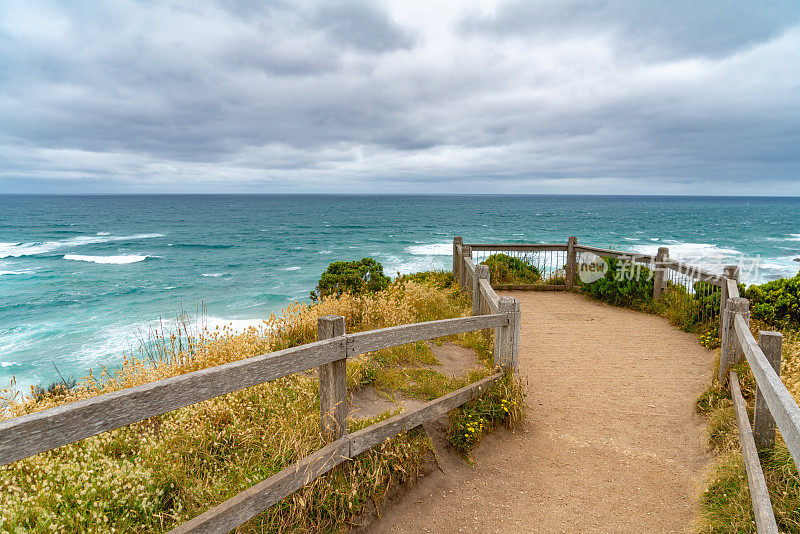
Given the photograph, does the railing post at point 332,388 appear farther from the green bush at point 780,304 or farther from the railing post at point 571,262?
the railing post at point 571,262

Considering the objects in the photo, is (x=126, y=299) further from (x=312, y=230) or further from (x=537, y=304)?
(x=312, y=230)

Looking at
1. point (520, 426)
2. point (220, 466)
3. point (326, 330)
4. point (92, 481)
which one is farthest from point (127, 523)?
point (520, 426)

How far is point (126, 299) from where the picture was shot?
82.9 ft

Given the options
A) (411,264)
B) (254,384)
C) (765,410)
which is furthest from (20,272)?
(765,410)

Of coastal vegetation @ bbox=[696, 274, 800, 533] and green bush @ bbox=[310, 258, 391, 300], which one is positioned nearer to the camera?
coastal vegetation @ bbox=[696, 274, 800, 533]

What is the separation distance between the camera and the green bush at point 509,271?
1277cm

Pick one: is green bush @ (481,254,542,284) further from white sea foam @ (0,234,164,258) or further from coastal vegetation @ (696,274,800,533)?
white sea foam @ (0,234,164,258)

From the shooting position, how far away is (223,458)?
4.04 metres

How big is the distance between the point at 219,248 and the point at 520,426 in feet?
159

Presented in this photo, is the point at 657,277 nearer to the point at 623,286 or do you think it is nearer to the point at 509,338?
the point at 623,286

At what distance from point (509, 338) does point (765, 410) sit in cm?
242

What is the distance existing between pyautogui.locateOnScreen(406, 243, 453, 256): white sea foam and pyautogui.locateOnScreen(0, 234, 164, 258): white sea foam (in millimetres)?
37224

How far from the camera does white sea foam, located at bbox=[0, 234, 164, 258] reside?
43553 millimetres

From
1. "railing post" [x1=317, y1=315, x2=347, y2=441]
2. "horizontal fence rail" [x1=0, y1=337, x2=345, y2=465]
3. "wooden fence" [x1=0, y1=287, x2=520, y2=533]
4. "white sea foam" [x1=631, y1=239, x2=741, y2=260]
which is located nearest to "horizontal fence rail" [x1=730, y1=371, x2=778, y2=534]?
"wooden fence" [x1=0, y1=287, x2=520, y2=533]
